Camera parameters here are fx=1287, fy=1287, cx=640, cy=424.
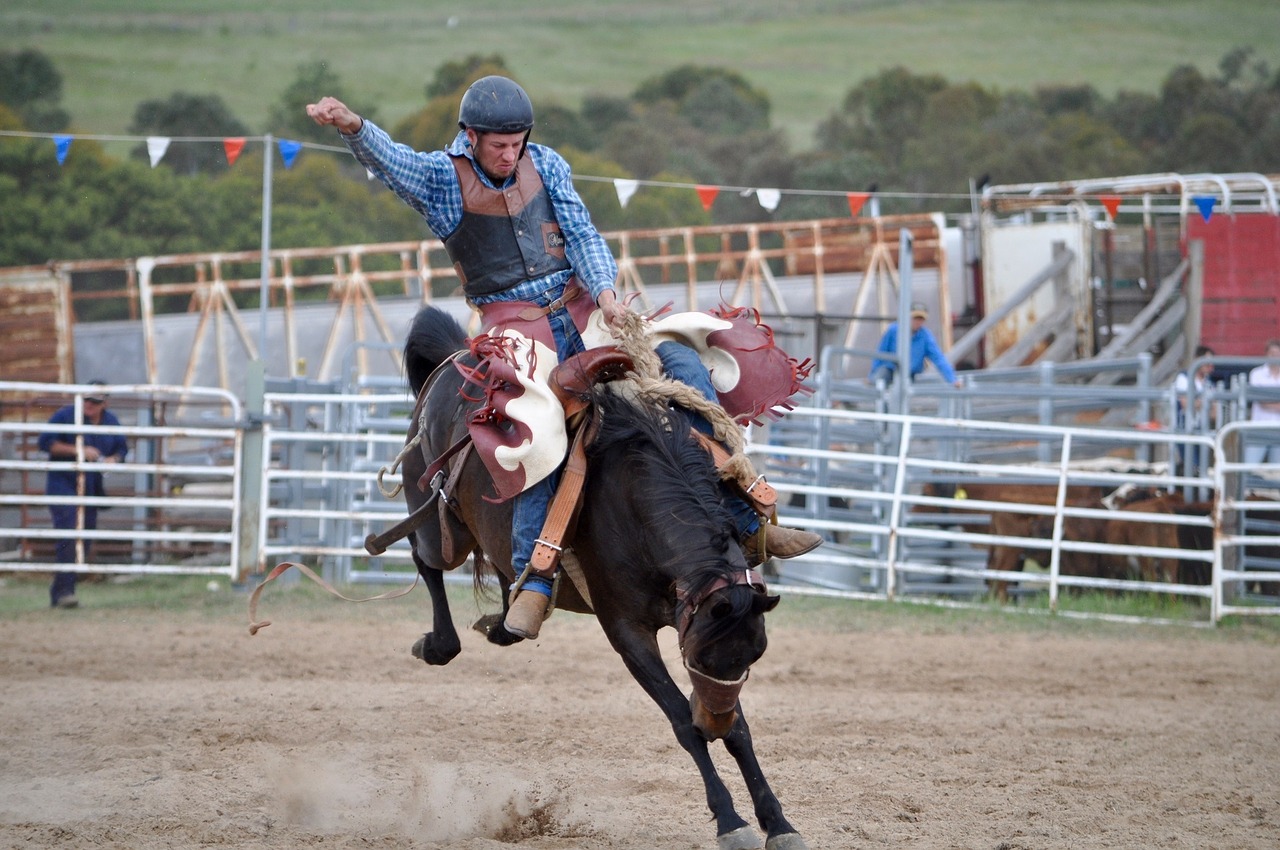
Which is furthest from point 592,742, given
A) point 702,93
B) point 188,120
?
point 702,93

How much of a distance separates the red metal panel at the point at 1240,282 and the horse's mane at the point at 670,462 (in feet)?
49.9

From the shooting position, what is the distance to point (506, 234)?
4.89 m

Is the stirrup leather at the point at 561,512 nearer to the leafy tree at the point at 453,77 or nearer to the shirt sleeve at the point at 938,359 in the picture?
the shirt sleeve at the point at 938,359

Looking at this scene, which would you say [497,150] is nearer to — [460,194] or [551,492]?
[460,194]

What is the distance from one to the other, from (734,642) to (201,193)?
29.6 meters

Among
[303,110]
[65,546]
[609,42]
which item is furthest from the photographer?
[609,42]

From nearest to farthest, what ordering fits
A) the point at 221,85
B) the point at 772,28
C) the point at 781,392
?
the point at 781,392 < the point at 221,85 < the point at 772,28

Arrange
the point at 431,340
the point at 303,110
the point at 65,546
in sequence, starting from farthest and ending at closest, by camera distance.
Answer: the point at 303,110 < the point at 65,546 < the point at 431,340

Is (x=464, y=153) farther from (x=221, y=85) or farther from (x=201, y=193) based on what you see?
(x=221, y=85)

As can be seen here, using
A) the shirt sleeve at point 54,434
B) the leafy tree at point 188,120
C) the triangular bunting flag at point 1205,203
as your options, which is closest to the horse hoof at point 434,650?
the shirt sleeve at point 54,434

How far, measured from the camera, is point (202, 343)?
19.5 m

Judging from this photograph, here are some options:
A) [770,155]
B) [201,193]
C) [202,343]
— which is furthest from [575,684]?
[770,155]

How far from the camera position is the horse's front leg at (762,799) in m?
3.96

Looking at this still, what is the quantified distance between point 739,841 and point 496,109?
264cm
